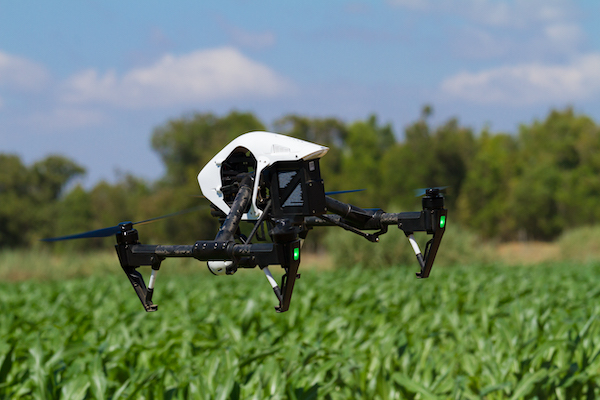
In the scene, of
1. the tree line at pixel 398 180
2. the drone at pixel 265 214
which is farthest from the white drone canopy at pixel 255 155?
the tree line at pixel 398 180

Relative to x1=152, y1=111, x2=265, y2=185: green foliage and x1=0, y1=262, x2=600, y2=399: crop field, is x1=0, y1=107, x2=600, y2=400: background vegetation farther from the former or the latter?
x1=152, y1=111, x2=265, y2=185: green foliage

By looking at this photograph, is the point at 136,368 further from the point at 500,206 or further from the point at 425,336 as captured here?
the point at 500,206

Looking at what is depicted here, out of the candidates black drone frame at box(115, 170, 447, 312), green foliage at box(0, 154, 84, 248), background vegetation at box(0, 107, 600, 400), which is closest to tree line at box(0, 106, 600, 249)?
green foliage at box(0, 154, 84, 248)

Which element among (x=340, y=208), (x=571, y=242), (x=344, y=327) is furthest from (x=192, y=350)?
(x=571, y=242)

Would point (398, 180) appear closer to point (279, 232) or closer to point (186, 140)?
point (186, 140)

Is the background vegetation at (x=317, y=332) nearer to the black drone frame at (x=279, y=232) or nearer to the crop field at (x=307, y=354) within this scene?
the crop field at (x=307, y=354)
